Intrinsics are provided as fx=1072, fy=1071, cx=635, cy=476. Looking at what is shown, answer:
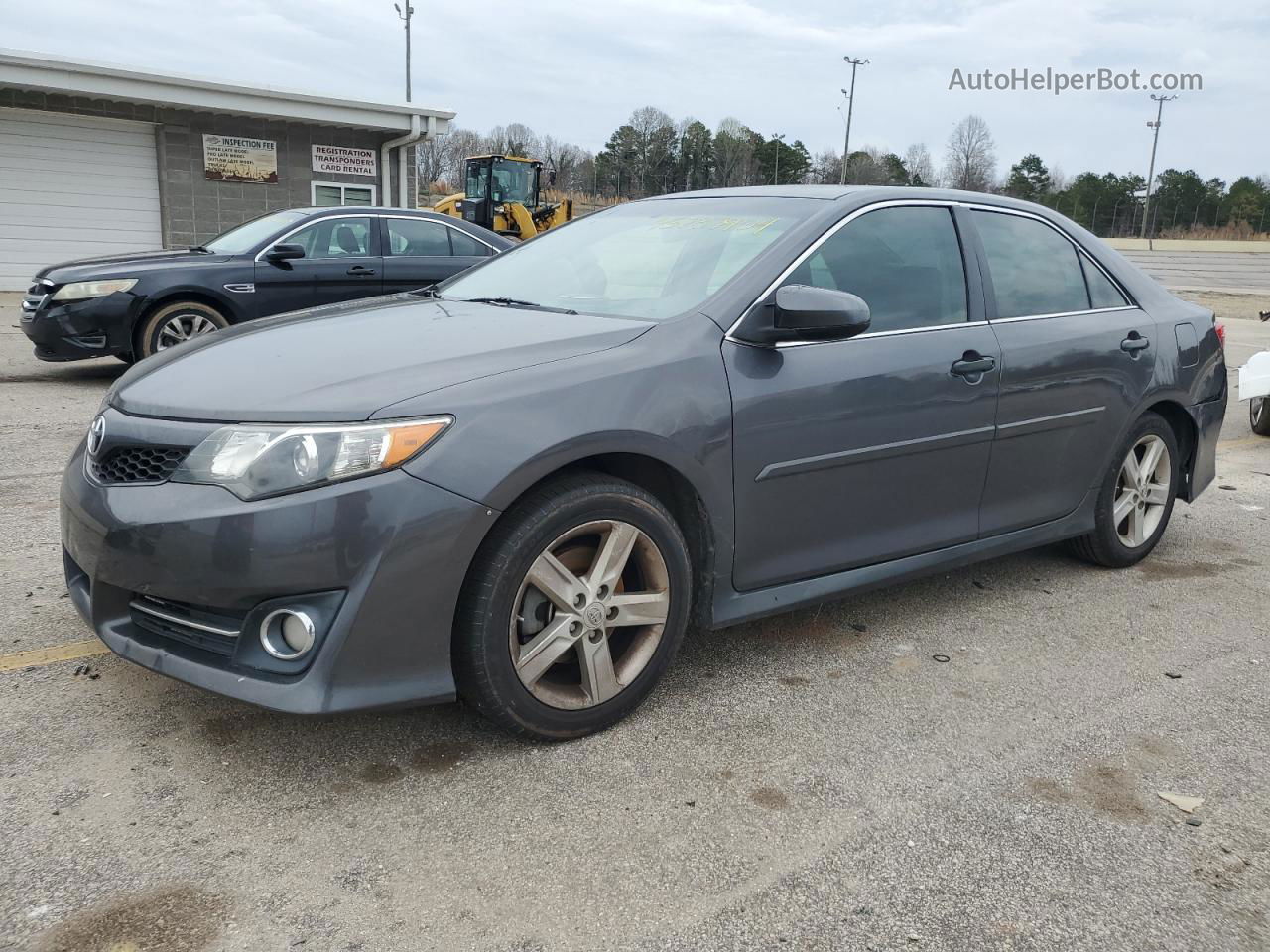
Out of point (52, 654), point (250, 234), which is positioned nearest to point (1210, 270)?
point (250, 234)

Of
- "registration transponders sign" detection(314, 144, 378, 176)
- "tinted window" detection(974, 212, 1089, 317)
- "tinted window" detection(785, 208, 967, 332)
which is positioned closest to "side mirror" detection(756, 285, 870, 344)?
"tinted window" detection(785, 208, 967, 332)

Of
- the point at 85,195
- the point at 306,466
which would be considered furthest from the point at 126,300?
the point at 85,195

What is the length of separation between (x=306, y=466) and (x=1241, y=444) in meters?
7.63

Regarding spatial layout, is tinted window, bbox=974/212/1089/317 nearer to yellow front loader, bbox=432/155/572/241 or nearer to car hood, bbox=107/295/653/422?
car hood, bbox=107/295/653/422

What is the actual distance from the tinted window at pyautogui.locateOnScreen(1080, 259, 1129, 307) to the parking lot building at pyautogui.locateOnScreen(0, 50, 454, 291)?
16.1 m

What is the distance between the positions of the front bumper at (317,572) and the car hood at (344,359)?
0.75ft

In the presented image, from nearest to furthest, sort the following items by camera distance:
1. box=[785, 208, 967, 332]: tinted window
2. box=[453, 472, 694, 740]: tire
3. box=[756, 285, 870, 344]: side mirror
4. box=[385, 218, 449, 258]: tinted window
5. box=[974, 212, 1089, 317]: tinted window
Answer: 1. box=[453, 472, 694, 740]: tire
2. box=[756, 285, 870, 344]: side mirror
3. box=[785, 208, 967, 332]: tinted window
4. box=[974, 212, 1089, 317]: tinted window
5. box=[385, 218, 449, 258]: tinted window

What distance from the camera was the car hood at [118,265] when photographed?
846cm

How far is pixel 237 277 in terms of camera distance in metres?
8.83

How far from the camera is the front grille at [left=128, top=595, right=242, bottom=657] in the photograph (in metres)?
2.57

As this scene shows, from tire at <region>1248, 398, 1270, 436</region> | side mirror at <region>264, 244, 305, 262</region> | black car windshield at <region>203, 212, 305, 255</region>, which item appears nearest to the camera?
tire at <region>1248, 398, 1270, 436</region>

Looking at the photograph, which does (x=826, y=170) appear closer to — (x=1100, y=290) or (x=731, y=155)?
(x=731, y=155)

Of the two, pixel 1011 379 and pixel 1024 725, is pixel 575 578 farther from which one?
pixel 1011 379

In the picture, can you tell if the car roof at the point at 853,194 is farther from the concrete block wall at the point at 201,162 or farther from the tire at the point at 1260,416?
the concrete block wall at the point at 201,162
